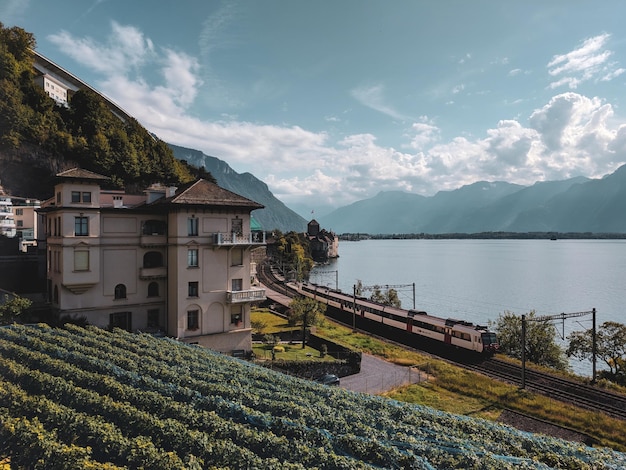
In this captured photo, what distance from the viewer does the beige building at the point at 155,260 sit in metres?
31.1

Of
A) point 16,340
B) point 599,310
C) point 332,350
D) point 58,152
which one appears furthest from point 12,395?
point 599,310

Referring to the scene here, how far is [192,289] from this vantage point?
111 ft

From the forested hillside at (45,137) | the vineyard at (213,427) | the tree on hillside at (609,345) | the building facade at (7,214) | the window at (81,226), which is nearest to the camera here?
the vineyard at (213,427)

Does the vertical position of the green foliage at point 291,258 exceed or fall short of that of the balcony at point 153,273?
it falls short

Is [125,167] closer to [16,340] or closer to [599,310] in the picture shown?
[16,340]

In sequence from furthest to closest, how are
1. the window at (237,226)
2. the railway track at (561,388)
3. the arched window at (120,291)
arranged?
the window at (237,226) → the arched window at (120,291) → the railway track at (561,388)

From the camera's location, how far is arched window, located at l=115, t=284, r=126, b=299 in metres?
33.3

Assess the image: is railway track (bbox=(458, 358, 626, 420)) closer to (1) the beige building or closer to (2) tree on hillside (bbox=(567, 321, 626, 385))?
(2) tree on hillside (bbox=(567, 321, 626, 385))

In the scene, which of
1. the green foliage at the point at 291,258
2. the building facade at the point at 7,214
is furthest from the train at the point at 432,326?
the building facade at the point at 7,214

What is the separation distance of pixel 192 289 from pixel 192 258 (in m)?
2.70

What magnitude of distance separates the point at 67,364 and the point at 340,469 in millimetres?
14954

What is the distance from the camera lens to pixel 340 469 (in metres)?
11.3

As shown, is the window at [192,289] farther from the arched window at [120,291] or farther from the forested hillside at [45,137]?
the forested hillside at [45,137]

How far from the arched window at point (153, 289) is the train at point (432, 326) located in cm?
2601
